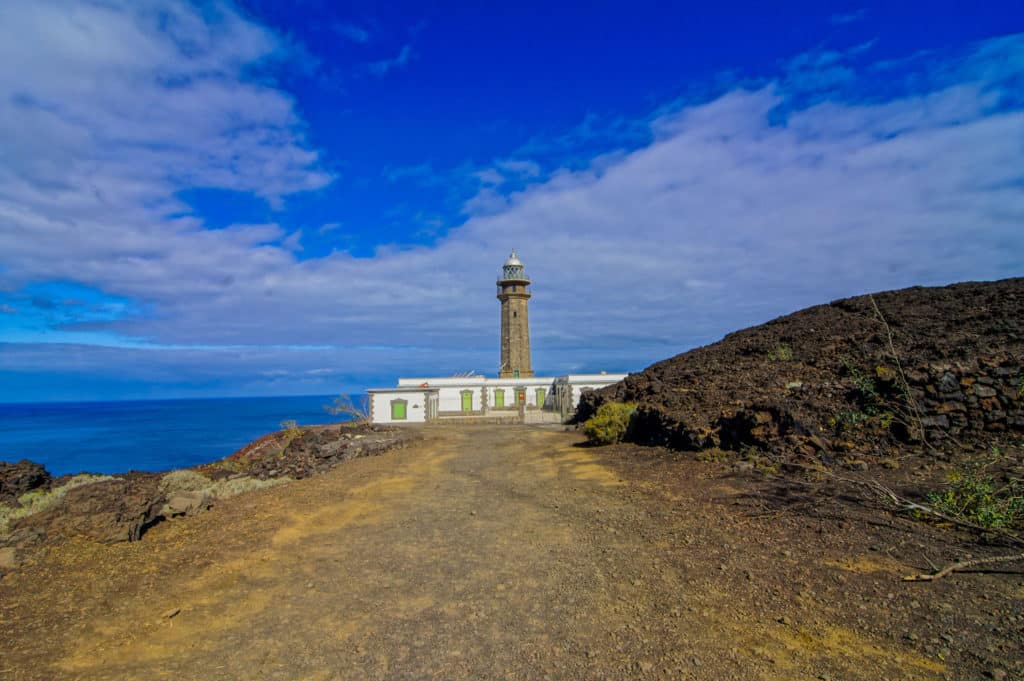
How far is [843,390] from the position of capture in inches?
489

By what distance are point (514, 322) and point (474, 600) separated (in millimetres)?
37053

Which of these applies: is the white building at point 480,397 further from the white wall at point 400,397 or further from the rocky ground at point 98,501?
the rocky ground at point 98,501

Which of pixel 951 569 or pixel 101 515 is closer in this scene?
pixel 951 569

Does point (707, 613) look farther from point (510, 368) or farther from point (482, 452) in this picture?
point (510, 368)

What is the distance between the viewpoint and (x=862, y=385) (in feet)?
39.3

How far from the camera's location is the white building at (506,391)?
3012 centimetres

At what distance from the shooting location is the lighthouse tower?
4234 centimetres

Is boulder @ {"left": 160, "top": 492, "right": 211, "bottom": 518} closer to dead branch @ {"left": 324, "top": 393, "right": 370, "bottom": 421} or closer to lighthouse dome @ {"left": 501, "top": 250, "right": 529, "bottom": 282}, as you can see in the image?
dead branch @ {"left": 324, "top": 393, "right": 370, "bottom": 421}

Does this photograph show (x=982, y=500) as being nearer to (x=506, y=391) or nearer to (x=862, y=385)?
(x=862, y=385)

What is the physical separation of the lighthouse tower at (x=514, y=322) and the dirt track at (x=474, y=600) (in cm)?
3221

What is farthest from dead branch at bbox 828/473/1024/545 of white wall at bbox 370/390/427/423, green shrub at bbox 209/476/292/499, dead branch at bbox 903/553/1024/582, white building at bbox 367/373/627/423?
white wall at bbox 370/390/427/423

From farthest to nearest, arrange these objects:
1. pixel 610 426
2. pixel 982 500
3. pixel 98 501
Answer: pixel 610 426 < pixel 98 501 < pixel 982 500

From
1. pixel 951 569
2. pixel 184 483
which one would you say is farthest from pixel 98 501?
pixel 951 569

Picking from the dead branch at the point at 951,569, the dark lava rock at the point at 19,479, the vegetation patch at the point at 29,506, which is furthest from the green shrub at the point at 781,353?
the dark lava rock at the point at 19,479
